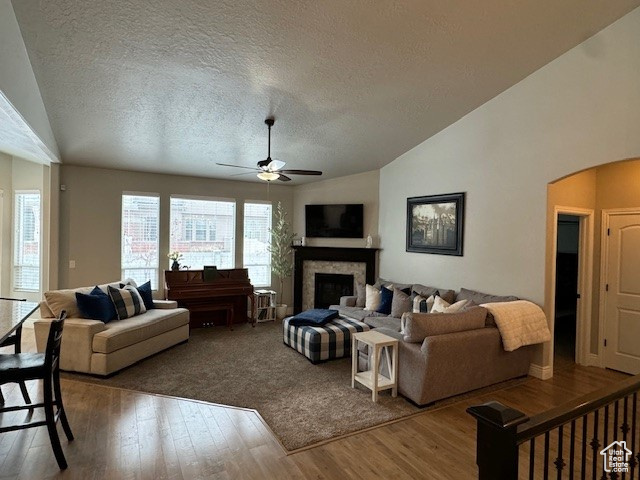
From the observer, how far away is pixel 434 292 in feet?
16.2

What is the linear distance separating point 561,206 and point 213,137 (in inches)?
174

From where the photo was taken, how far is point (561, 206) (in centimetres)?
411

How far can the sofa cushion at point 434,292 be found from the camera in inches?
186

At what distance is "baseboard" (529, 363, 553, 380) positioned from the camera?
404cm

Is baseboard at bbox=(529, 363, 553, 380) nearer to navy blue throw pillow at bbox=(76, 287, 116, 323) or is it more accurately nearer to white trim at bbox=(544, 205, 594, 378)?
white trim at bbox=(544, 205, 594, 378)

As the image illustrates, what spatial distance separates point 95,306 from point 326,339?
2765mm

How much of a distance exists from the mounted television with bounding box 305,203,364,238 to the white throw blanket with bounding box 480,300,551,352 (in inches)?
125

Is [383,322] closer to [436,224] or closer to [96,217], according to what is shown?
[436,224]

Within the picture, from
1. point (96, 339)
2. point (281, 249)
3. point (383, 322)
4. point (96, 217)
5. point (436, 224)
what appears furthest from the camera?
point (281, 249)

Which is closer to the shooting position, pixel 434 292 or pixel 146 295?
pixel 434 292

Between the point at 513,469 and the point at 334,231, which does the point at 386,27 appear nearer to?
the point at 513,469

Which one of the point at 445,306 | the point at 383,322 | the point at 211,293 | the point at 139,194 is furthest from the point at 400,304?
the point at 139,194

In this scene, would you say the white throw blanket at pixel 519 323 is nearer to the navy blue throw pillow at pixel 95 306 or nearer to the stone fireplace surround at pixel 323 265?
the stone fireplace surround at pixel 323 265

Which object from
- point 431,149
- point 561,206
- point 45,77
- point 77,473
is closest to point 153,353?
point 77,473
